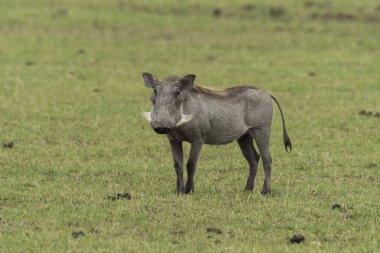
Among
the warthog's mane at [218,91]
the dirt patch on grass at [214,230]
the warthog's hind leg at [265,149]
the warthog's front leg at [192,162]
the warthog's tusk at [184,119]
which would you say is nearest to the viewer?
the dirt patch on grass at [214,230]

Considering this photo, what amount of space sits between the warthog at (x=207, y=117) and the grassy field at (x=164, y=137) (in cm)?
40

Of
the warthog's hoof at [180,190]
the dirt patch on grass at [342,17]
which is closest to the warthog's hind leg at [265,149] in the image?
the warthog's hoof at [180,190]

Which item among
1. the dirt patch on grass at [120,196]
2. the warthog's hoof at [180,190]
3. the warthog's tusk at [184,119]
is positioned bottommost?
the warthog's hoof at [180,190]

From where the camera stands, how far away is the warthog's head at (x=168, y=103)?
898cm

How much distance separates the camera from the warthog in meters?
9.24

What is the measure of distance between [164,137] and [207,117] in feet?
12.1

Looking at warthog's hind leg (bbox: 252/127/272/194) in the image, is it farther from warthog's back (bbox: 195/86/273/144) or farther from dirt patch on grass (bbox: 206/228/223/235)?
dirt patch on grass (bbox: 206/228/223/235)

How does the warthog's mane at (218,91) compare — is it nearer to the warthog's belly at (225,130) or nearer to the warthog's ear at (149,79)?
the warthog's belly at (225,130)

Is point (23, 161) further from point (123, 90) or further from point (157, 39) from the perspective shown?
point (157, 39)

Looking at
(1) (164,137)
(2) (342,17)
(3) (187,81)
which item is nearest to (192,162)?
(3) (187,81)

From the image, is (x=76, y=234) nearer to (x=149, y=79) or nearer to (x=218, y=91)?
(x=149, y=79)

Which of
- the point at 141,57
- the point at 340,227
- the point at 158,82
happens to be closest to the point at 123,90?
the point at 141,57

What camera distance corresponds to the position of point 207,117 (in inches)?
382

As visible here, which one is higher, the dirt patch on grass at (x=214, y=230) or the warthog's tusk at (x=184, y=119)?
the warthog's tusk at (x=184, y=119)
